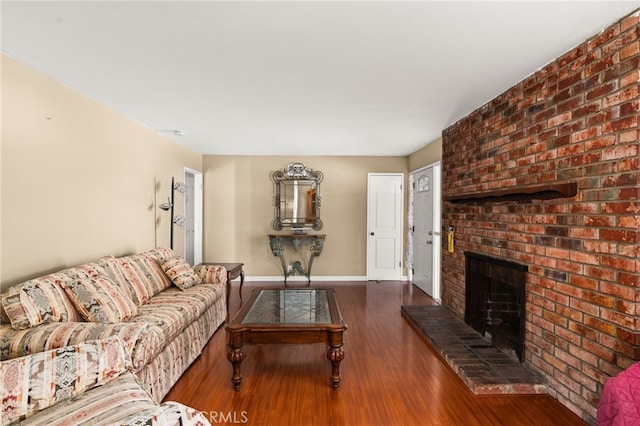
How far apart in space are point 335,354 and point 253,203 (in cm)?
384

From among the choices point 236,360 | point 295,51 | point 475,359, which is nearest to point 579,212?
point 475,359

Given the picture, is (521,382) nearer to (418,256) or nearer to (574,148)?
(574,148)

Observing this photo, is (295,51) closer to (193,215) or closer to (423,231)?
(423,231)

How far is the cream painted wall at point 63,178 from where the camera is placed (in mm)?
2088

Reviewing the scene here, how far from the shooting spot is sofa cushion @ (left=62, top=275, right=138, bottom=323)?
2184mm

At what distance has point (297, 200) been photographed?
566 cm

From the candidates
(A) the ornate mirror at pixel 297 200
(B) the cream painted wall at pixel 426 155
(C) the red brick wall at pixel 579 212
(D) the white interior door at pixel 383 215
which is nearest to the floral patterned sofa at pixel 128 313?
(A) the ornate mirror at pixel 297 200

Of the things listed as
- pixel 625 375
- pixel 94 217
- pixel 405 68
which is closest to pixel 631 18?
pixel 405 68

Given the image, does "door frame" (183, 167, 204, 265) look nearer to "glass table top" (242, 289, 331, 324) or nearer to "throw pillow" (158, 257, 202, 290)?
"throw pillow" (158, 257, 202, 290)

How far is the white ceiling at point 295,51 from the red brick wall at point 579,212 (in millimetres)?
203

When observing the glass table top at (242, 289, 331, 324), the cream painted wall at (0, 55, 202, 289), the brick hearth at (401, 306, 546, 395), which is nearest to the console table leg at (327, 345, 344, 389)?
the glass table top at (242, 289, 331, 324)

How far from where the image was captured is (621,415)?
4.60ft

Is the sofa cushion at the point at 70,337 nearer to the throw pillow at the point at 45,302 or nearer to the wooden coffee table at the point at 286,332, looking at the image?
the throw pillow at the point at 45,302

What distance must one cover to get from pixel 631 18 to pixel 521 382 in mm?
2295
